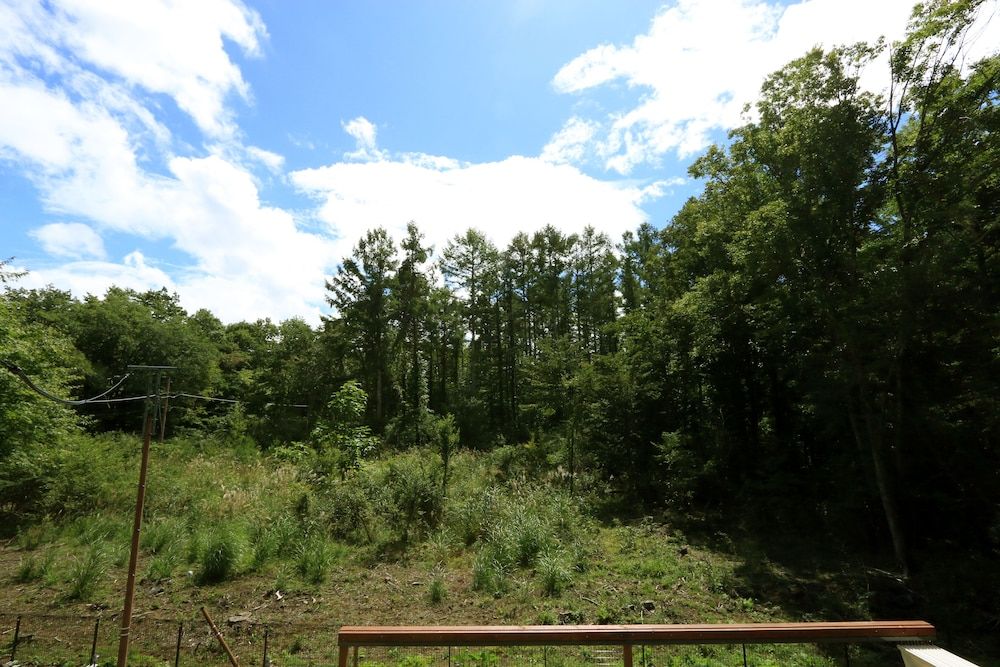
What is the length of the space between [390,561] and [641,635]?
26.1 ft

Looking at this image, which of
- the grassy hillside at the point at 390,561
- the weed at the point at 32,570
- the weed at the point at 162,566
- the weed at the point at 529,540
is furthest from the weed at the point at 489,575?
the weed at the point at 32,570

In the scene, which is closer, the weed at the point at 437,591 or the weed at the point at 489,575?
the weed at the point at 437,591

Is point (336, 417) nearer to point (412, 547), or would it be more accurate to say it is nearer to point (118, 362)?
point (412, 547)

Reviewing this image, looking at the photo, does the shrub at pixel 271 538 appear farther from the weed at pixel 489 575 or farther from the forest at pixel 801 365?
the weed at pixel 489 575

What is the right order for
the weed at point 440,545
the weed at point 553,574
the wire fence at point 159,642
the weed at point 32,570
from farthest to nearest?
the weed at point 440,545, the weed at point 32,570, the weed at point 553,574, the wire fence at point 159,642

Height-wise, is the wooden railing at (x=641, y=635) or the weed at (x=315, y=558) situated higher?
the wooden railing at (x=641, y=635)

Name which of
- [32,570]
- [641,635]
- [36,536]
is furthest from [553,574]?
[36,536]

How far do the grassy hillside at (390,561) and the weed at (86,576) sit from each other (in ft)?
0.08

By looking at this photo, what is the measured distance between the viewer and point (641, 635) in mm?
2568

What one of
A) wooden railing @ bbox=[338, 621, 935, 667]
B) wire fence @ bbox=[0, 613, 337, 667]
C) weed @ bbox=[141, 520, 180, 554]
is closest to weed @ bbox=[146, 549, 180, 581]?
weed @ bbox=[141, 520, 180, 554]

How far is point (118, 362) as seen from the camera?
24750 millimetres

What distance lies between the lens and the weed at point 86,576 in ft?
25.6

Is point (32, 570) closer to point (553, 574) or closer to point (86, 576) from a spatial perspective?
point (86, 576)

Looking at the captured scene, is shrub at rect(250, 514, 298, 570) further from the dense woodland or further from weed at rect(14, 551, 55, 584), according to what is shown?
weed at rect(14, 551, 55, 584)
